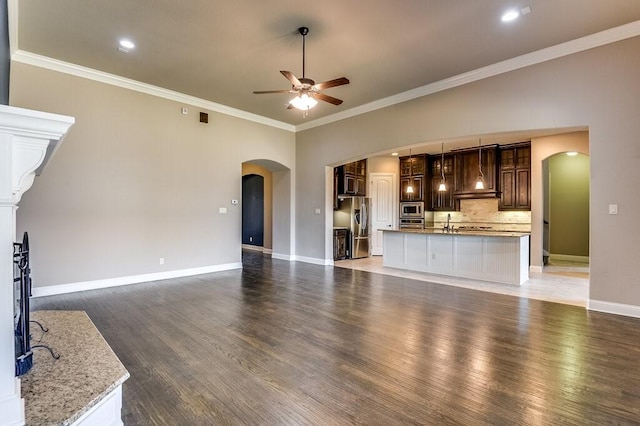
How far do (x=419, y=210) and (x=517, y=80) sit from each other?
16.6ft

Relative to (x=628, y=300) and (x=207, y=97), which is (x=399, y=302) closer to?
(x=628, y=300)

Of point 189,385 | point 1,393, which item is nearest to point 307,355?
point 189,385

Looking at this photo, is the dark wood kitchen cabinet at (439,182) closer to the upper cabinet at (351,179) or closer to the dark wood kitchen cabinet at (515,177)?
the dark wood kitchen cabinet at (515,177)

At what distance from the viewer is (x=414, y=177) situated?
951cm

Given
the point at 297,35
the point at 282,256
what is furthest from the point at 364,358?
the point at 282,256

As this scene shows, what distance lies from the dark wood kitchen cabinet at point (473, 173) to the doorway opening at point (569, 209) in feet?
6.16

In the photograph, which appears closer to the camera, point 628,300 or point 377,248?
point 628,300

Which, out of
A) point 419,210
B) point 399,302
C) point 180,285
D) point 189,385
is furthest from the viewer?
point 419,210

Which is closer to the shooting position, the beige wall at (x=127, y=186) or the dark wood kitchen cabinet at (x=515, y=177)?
the beige wall at (x=127, y=186)

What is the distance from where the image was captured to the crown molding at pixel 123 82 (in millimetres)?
4555

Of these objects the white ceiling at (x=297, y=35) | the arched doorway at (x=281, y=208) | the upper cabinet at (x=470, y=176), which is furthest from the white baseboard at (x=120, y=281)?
the upper cabinet at (x=470, y=176)

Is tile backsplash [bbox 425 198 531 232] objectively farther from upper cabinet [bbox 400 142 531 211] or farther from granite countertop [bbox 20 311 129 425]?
granite countertop [bbox 20 311 129 425]

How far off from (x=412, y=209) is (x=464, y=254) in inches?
140

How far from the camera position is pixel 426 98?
5652mm
